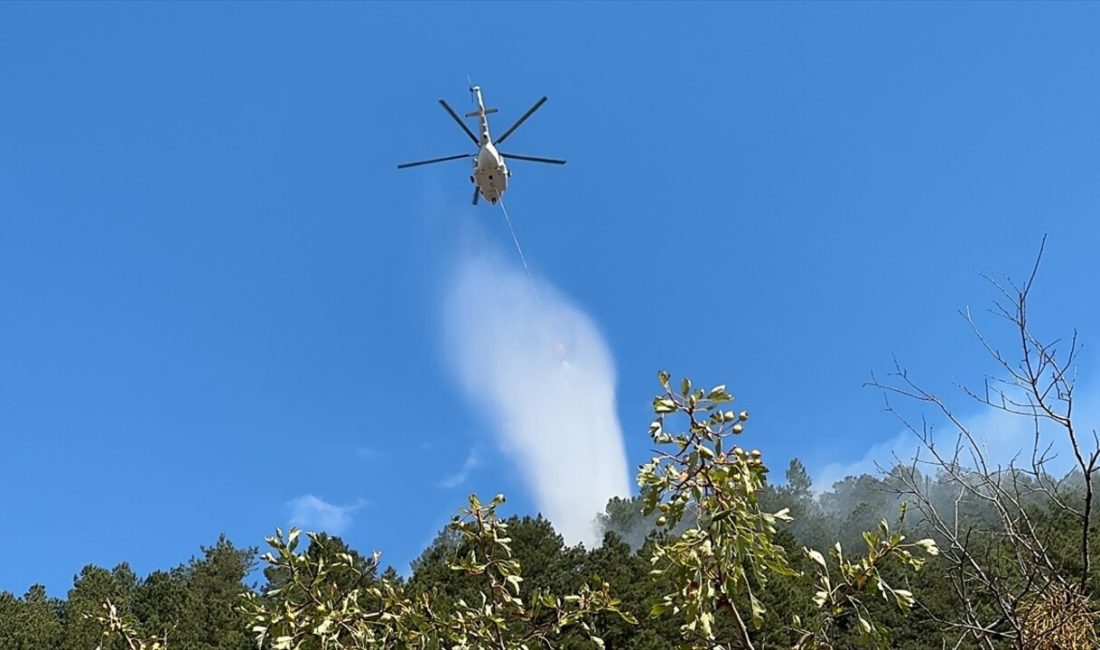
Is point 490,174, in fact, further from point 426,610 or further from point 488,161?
point 426,610

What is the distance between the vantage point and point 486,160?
21.2 metres

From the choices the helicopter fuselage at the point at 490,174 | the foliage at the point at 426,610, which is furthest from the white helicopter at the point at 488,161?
the foliage at the point at 426,610

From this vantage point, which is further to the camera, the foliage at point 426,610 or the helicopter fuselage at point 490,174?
the helicopter fuselage at point 490,174

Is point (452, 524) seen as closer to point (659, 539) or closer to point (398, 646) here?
point (398, 646)

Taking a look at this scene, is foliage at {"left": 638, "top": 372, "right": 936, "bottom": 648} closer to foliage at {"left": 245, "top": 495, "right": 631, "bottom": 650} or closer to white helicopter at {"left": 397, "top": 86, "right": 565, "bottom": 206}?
foliage at {"left": 245, "top": 495, "right": 631, "bottom": 650}

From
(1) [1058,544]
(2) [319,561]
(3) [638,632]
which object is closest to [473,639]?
(2) [319,561]

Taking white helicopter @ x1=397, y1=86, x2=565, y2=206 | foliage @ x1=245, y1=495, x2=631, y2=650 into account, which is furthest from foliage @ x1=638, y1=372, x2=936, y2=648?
white helicopter @ x1=397, y1=86, x2=565, y2=206

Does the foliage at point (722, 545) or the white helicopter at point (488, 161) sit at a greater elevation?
the white helicopter at point (488, 161)

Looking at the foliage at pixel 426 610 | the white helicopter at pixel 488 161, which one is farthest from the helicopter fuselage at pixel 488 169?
the foliage at pixel 426 610

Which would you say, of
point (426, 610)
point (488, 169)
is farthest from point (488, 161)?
point (426, 610)

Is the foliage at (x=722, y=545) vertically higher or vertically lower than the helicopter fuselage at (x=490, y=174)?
lower

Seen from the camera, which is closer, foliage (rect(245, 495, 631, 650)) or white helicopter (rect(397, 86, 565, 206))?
foliage (rect(245, 495, 631, 650))

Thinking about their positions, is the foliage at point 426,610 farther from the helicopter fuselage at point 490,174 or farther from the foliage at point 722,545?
the helicopter fuselage at point 490,174

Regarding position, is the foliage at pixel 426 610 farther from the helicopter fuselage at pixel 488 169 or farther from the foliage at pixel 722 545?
the helicopter fuselage at pixel 488 169
